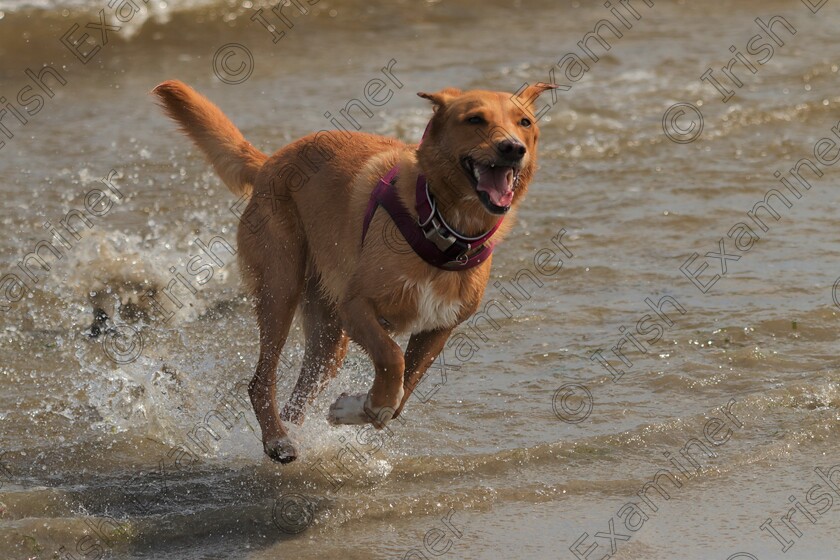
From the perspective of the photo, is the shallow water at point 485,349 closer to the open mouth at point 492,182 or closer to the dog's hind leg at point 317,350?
the dog's hind leg at point 317,350

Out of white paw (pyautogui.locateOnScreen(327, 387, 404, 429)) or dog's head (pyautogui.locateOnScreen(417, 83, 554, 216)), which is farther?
white paw (pyautogui.locateOnScreen(327, 387, 404, 429))

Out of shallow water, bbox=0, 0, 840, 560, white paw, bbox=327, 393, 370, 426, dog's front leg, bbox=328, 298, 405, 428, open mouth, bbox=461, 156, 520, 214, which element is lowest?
shallow water, bbox=0, 0, 840, 560

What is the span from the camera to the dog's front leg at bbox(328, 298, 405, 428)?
Answer: 5066 millimetres

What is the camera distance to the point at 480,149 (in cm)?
482

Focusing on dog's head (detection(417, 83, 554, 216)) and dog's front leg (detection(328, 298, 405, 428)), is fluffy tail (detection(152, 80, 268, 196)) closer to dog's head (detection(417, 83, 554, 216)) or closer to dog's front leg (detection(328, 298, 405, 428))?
dog's front leg (detection(328, 298, 405, 428))

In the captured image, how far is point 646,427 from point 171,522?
7.51 feet

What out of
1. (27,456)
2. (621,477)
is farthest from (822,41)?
(27,456)

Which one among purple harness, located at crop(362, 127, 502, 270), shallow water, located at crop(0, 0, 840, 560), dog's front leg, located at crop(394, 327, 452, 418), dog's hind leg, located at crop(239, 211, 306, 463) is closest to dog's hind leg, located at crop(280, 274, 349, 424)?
shallow water, located at crop(0, 0, 840, 560)

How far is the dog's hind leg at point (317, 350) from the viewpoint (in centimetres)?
614

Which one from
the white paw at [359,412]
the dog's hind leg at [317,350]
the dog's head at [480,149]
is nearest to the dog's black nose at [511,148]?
the dog's head at [480,149]

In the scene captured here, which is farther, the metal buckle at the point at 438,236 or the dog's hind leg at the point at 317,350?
the dog's hind leg at the point at 317,350

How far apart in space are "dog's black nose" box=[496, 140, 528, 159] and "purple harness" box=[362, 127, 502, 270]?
46 centimetres

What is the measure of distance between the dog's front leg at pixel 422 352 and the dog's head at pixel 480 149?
70cm

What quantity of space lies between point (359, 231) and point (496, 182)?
798 mm
